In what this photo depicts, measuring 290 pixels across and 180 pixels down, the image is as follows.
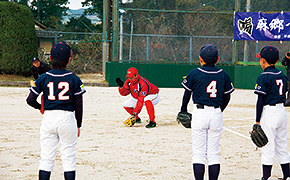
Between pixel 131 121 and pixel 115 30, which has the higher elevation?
pixel 115 30

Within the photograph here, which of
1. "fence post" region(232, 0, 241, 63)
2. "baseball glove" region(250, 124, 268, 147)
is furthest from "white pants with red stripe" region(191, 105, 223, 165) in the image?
"fence post" region(232, 0, 241, 63)

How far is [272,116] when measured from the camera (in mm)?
4891

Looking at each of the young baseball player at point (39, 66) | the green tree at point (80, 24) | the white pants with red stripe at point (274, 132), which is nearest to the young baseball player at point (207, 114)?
the white pants with red stripe at point (274, 132)

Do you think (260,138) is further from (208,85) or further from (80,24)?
(80,24)

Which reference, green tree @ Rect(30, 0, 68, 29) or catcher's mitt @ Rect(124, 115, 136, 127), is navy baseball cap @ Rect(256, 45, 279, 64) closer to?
catcher's mitt @ Rect(124, 115, 136, 127)

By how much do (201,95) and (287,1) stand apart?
2430cm

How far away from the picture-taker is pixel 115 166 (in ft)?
18.9

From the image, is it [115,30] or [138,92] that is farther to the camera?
[115,30]

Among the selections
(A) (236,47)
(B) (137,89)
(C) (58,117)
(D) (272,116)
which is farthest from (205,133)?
(A) (236,47)

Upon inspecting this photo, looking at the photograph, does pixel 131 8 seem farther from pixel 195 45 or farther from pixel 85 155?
pixel 85 155

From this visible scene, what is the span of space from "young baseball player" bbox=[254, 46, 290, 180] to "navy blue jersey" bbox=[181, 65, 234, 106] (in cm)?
54

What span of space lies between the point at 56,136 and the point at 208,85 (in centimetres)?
189

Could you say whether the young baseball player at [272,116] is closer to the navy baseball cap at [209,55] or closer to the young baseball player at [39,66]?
the navy baseball cap at [209,55]

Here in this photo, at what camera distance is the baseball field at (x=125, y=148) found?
546cm
